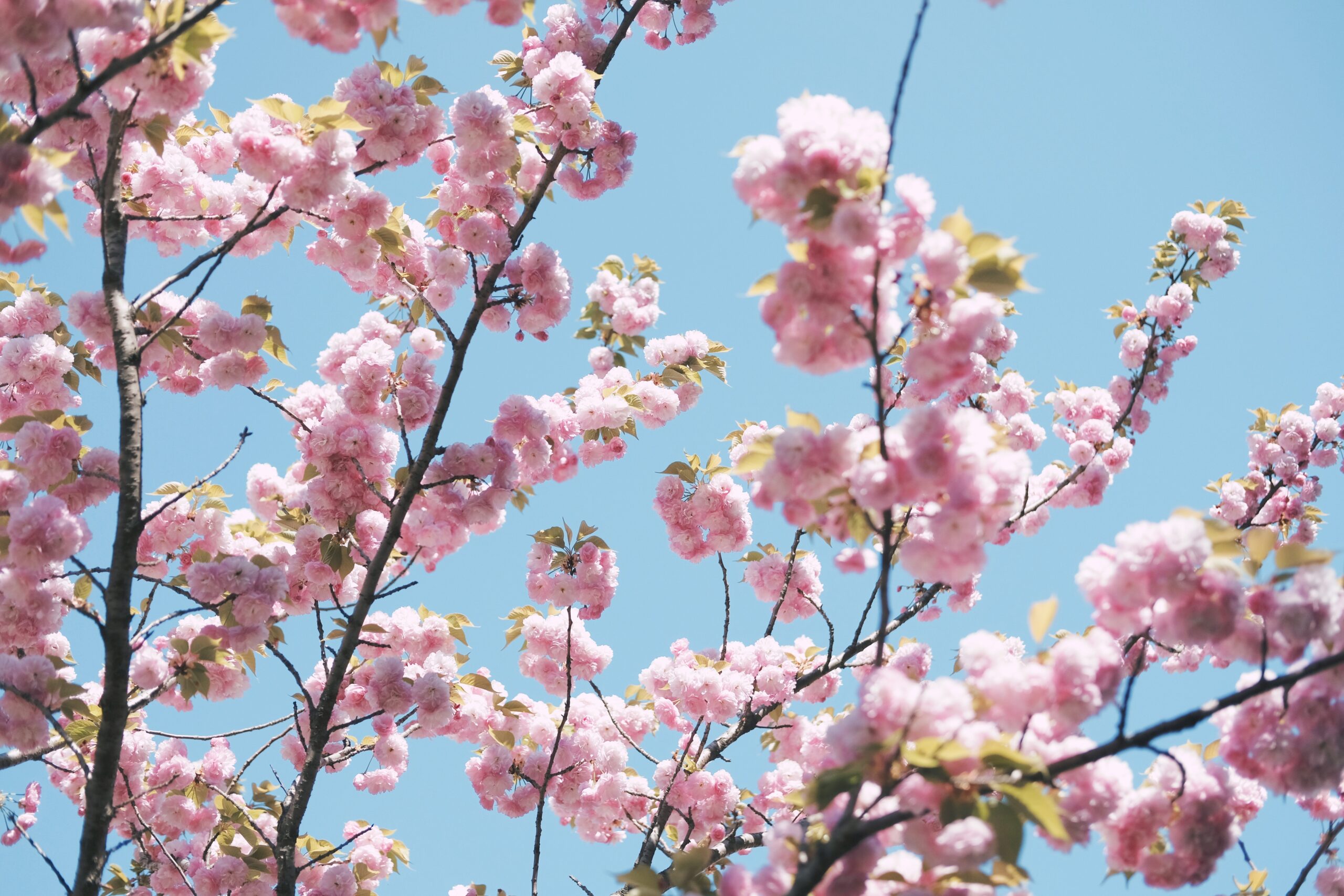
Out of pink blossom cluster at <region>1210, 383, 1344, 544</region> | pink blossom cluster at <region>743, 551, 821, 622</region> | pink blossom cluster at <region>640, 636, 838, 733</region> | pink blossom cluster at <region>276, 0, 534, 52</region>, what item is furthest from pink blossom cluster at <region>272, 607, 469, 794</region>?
pink blossom cluster at <region>1210, 383, 1344, 544</region>

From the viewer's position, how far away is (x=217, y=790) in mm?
3680

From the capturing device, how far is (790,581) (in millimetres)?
4926

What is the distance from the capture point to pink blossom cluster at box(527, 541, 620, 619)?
14.1 ft

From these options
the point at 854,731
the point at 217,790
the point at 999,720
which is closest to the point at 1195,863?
the point at 999,720

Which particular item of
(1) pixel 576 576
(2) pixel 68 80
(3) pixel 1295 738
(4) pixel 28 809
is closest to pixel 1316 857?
(3) pixel 1295 738

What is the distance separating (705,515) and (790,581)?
0.67 meters

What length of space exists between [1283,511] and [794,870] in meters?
5.94

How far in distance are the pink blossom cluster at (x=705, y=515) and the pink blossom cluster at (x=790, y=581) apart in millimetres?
323

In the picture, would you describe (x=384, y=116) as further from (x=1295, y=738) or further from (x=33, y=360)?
(x=1295, y=738)

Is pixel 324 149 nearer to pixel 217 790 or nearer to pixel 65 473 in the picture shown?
pixel 65 473

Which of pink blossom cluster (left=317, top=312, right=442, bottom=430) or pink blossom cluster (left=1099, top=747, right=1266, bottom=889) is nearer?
pink blossom cluster (left=1099, top=747, right=1266, bottom=889)

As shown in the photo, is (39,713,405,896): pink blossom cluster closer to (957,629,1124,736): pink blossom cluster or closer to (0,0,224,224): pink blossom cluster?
(0,0,224,224): pink blossom cluster

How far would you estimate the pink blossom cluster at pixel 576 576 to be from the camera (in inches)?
169

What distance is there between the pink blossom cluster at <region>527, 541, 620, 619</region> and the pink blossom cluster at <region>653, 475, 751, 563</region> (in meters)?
0.51
